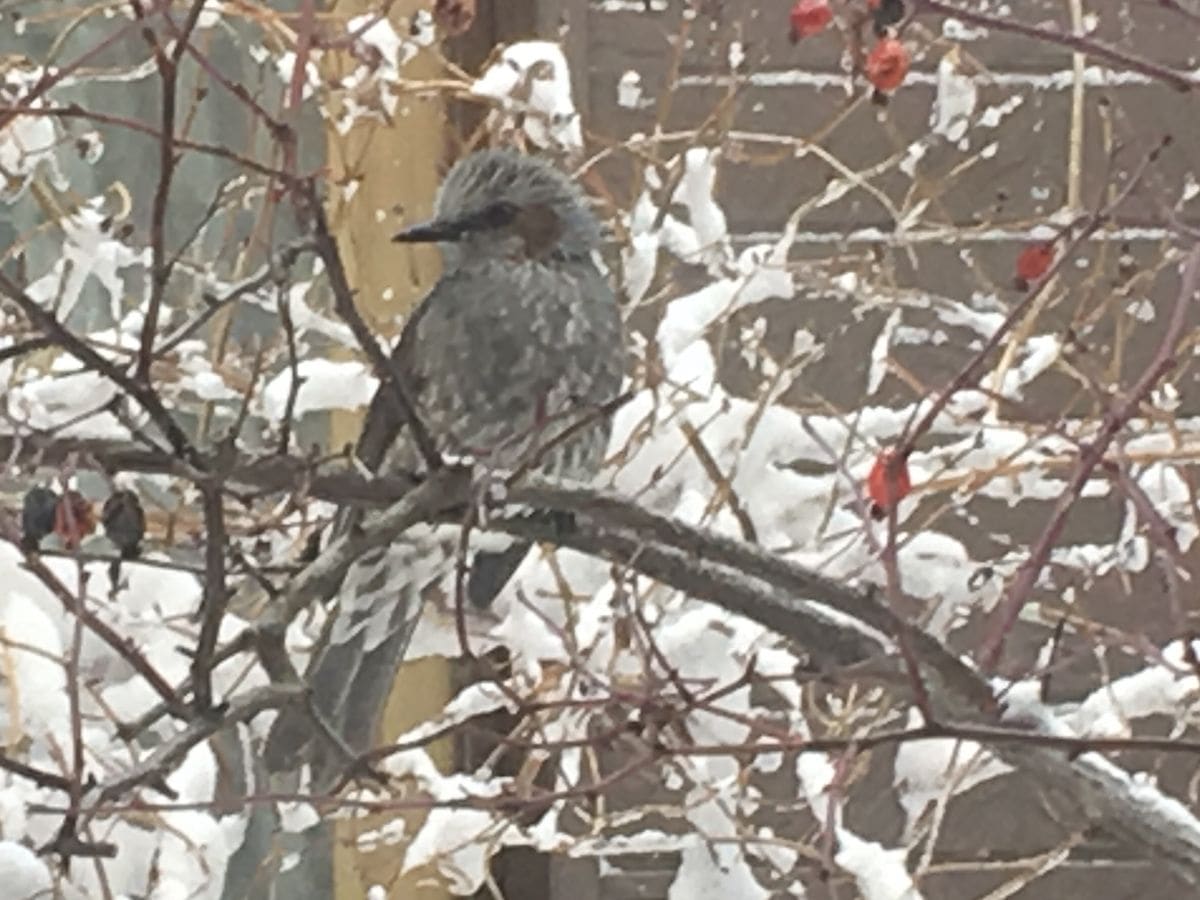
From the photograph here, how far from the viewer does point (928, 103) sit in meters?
1.34

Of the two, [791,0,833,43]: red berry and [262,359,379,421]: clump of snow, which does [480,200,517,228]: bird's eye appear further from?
[791,0,833,43]: red berry

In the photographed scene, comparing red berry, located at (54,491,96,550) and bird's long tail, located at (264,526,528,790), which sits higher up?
red berry, located at (54,491,96,550)

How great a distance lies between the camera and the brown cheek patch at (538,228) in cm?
95

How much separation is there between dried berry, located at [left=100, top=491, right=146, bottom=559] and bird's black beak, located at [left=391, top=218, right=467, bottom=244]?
0.28m

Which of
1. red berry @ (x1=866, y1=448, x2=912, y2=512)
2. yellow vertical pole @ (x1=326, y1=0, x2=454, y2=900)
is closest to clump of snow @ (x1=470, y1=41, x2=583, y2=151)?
yellow vertical pole @ (x1=326, y1=0, x2=454, y2=900)

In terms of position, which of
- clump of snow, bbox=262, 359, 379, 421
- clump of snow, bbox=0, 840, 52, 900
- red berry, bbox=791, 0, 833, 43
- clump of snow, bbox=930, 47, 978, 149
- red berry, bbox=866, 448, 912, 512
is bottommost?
clump of snow, bbox=0, 840, 52, 900

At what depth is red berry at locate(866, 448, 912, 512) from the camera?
564 mm

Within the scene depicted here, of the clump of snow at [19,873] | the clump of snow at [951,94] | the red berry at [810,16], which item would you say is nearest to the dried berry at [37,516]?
the clump of snow at [19,873]

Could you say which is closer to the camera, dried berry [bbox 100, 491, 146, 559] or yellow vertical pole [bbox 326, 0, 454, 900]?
dried berry [bbox 100, 491, 146, 559]

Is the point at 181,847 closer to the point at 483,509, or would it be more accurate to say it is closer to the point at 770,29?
the point at 483,509

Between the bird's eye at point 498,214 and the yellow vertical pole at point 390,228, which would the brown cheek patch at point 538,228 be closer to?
the bird's eye at point 498,214

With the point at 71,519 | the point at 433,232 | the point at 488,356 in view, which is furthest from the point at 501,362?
the point at 71,519

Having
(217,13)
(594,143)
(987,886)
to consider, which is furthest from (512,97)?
(987,886)

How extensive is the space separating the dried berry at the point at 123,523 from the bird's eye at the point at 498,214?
42 cm
